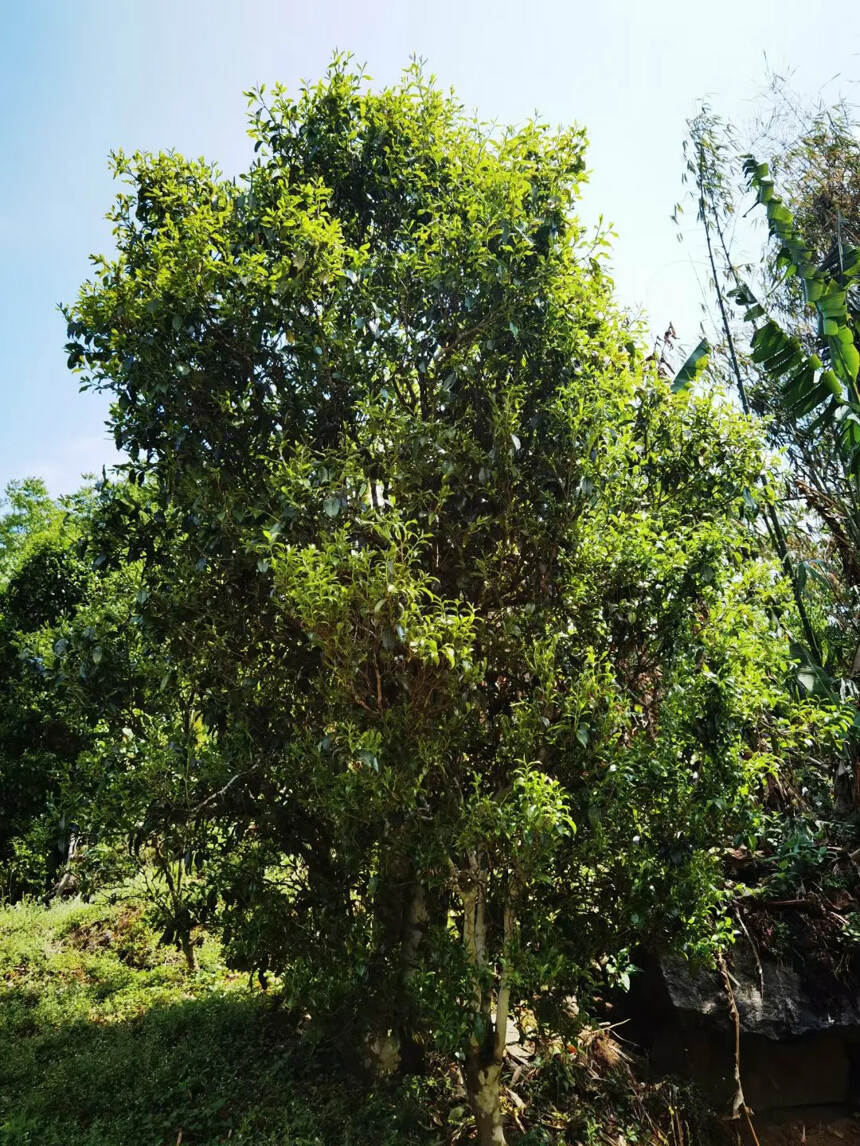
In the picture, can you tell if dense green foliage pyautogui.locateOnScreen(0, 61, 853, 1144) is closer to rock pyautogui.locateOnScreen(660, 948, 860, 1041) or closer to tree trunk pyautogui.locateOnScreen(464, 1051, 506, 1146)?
tree trunk pyautogui.locateOnScreen(464, 1051, 506, 1146)

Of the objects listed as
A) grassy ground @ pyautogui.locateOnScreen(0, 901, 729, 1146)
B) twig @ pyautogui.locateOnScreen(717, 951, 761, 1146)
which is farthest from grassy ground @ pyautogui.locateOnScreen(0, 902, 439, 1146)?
twig @ pyautogui.locateOnScreen(717, 951, 761, 1146)

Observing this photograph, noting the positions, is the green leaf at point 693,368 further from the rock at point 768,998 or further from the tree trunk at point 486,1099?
the tree trunk at point 486,1099

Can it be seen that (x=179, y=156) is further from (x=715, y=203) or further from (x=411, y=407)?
(x=715, y=203)

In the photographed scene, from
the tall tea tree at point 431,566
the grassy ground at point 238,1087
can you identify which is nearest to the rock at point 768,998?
the grassy ground at point 238,1087

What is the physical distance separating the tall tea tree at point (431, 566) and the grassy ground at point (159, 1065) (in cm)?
64

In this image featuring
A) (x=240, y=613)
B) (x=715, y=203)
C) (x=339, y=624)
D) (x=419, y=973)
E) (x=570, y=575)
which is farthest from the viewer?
(x=715, y=203)

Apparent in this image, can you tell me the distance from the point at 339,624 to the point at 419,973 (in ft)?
7.25

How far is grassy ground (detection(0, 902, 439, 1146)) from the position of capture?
201 inches

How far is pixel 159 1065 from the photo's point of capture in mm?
5887

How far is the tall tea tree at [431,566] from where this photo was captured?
435cm

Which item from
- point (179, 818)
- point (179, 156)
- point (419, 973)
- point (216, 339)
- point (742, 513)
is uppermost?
point (179, 156)

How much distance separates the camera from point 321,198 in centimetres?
504

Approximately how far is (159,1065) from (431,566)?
4475 millimetres

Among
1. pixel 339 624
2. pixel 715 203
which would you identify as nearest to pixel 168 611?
pixel 339 624
